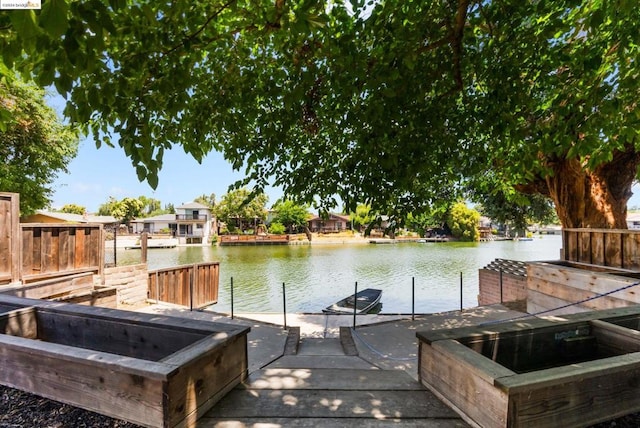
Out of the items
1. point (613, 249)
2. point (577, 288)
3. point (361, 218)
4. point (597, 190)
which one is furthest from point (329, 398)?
point (597, 190)

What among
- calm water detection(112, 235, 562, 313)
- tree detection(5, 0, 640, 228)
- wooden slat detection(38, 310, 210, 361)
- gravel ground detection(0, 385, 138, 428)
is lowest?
calm water detection(112, 235, 562, 313)

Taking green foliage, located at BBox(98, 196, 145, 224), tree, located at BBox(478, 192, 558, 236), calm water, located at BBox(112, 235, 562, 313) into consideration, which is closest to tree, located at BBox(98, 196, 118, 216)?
green foliage, located at BBox(98, 196, 145, 224)

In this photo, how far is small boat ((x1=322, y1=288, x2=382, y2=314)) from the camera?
9.48 meters

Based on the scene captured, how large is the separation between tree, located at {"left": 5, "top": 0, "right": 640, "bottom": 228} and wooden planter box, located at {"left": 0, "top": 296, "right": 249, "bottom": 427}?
1116 mm

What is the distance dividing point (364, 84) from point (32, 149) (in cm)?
1631

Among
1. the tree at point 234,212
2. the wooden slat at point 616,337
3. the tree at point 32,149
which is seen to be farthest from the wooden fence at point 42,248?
the tree at point 234,212

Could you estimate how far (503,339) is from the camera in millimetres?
2342

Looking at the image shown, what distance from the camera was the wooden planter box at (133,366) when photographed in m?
1.68

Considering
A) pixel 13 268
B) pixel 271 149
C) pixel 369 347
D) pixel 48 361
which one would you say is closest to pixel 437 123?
pixel 271 149

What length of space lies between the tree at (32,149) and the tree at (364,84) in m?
12.5

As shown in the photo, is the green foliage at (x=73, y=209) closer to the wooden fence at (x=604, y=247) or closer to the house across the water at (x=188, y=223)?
the house across the water at (x=188, y=223)

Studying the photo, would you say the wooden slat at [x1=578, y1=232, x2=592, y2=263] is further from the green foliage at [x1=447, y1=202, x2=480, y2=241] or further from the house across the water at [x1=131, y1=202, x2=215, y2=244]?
the house across the water at [x1=131, y1=202, x2=215, y2=244]

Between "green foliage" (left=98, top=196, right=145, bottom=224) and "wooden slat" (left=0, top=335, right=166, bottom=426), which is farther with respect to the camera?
"green foliage" (left=98, top=196, right=145, bottom=224)

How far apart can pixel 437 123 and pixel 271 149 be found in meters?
2.11
